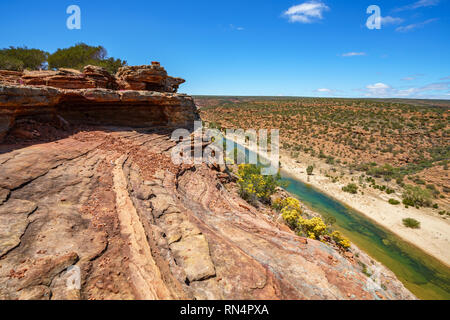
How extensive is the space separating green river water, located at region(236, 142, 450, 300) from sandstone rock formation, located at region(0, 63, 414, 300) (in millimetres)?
4863

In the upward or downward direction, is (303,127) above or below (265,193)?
above

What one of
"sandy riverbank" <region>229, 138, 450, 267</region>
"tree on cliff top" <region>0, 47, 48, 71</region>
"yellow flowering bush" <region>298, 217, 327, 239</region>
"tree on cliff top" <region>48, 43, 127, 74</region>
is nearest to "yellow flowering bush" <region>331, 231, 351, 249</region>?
"yellow flowering bush" <region>298, 217, 327, 239</region>

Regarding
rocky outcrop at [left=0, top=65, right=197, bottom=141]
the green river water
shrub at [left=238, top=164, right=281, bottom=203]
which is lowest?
the green river water

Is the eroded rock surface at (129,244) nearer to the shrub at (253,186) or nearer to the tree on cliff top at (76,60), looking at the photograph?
the shrub at (253,186)

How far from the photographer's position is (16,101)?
8.17 meters

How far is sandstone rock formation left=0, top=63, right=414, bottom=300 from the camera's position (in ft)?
13.7

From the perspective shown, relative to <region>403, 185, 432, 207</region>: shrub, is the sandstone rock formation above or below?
above

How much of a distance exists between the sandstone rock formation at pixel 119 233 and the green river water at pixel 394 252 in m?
4.86

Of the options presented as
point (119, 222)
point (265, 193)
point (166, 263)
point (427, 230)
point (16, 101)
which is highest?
point (16, 101)

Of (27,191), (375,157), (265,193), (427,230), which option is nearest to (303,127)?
(375,157)

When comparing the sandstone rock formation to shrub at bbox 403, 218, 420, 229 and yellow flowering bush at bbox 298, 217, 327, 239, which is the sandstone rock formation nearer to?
yellow flowering bush at bbox 298, 217, 327, 239

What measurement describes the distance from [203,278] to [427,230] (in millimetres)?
23926

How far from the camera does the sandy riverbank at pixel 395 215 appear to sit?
57.6ft
